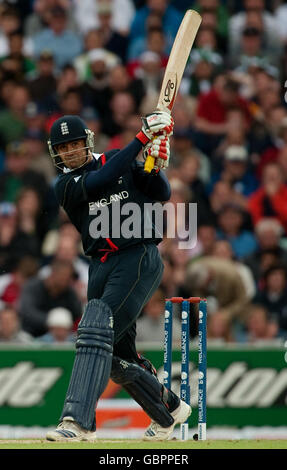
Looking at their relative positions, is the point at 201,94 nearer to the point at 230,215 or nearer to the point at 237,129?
the point at 237,129

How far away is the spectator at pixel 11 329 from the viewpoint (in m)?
11.0

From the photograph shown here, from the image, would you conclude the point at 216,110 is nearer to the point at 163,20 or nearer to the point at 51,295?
the point at 163,20

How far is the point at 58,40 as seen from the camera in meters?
14.6

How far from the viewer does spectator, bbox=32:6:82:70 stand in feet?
47.7

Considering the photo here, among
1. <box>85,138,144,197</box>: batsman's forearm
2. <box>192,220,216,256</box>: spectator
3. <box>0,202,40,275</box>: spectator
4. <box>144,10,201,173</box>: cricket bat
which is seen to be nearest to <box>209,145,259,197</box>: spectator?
<box>192,220,216,256</box>: spectator

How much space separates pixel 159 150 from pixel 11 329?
4450 mm

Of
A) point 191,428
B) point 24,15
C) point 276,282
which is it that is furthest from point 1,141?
point 191,428

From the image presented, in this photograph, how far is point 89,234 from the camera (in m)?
7.25

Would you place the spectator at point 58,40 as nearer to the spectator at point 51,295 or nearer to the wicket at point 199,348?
the spectator at point 51,295

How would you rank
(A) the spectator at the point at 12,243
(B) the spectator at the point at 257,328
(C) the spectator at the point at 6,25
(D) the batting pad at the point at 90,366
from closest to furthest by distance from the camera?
(D) the batting pad at the point at 90,366 < (B) the spectator at the point at 257,328 < (A) the spectator at the point at 12,243 < (C) the spectator at the point at 6,25

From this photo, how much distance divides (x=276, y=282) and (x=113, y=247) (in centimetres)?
497

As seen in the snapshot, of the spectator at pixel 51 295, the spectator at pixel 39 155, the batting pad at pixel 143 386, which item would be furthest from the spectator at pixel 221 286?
the batting pad at pixel 143 386

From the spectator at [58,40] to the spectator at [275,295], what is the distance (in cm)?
452

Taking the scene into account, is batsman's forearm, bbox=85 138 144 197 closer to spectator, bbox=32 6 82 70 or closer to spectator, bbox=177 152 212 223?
spectator, bbox=177 152 212 223
